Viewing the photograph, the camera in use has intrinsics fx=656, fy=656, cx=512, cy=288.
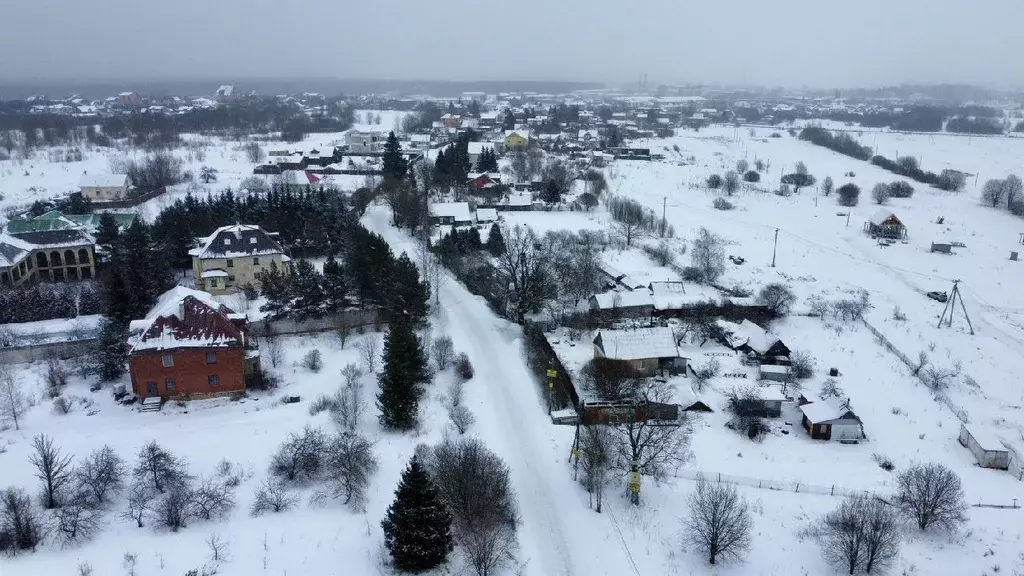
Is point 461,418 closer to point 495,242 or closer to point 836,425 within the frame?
point 836,425

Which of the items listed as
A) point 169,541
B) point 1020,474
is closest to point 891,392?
point 1020,474

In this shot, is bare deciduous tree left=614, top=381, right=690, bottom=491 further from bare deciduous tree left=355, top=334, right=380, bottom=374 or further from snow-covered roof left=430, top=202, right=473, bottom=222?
snow-covered roof left=430, top=202, right=473, bottom=222

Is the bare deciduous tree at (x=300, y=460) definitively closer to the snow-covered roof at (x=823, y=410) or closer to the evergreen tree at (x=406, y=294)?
the evergreen tree at (x=406, y=294)

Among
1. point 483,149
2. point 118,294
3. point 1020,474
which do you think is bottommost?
point 1020,474

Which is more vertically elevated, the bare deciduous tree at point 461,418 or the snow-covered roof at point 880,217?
the snow-covered roof at point 880,217

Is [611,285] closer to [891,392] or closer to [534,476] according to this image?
[891,392]

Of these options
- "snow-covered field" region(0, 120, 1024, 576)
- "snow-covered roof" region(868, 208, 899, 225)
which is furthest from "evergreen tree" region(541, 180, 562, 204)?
"snow-covered roof" region(868, 208, 899, 225)

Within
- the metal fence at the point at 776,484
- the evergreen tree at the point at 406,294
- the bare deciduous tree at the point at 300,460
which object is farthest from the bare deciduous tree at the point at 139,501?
the metal fence at the point at 776,484
